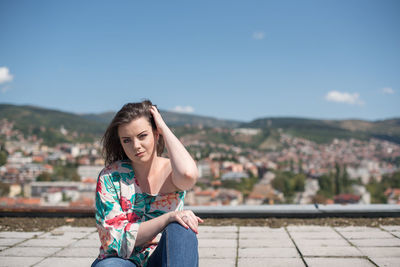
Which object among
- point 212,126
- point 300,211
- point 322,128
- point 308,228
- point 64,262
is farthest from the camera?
point 322,128

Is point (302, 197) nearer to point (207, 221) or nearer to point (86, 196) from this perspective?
point (86, 196)

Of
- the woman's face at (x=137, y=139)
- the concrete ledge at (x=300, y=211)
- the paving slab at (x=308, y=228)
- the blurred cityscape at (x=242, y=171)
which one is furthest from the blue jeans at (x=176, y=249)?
the blurred cityscape at (x=242, y=171)

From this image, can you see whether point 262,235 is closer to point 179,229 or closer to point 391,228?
point 391,228

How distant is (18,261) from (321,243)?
2.31 metres

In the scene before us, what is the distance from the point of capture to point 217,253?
281 cm

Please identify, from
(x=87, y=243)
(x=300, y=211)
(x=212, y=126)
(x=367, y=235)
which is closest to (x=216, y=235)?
(x=300, y=211)

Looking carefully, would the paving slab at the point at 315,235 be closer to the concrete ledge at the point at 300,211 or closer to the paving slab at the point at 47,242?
the concrete ledge at the point at 300,211

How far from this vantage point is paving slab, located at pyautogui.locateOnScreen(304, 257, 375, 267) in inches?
95.5

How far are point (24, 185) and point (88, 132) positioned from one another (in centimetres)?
897

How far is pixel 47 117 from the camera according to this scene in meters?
46.1

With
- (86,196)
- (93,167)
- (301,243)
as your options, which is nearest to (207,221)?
(301,243)

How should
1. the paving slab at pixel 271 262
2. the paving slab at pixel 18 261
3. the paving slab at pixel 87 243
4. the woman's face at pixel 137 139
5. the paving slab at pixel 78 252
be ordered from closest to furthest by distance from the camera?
1. the woman's face at pixel 137 139
2. the paving slab at pixel 271 262
3. the paving slab at pixel 18 261
4. the paving slab at pixel 78 252
5. the paving slab at pixel 87 243

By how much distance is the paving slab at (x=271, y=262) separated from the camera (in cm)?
248

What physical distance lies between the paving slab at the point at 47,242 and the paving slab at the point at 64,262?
0.44 metres
